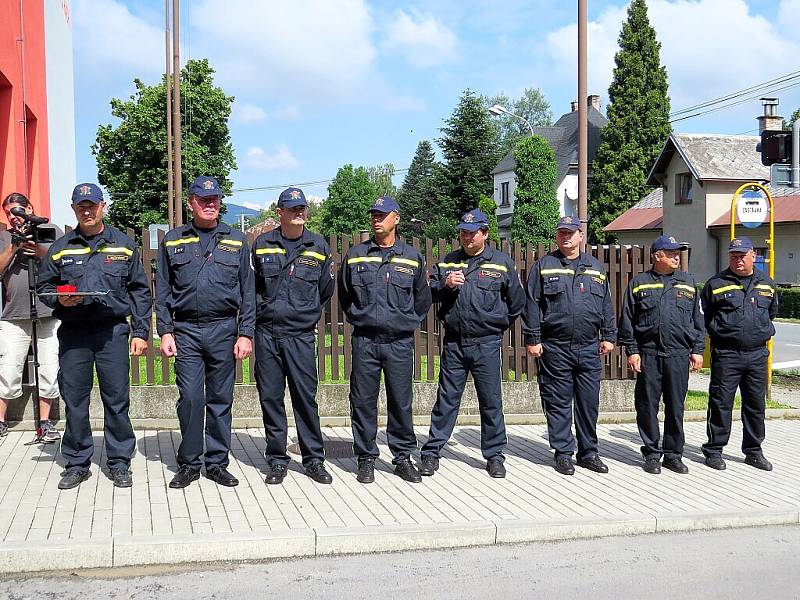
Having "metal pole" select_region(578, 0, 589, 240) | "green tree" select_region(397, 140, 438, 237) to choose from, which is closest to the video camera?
"metal pole" select_region(578, 0, 589, 240)

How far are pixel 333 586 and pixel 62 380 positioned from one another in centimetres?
296

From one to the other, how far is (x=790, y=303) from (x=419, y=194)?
1644 inches

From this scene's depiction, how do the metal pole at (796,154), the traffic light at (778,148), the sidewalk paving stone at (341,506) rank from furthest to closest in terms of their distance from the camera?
the traffic light at (778,148) → the metal pole at (796,154) → the sidewalk paving stone at (341,506)

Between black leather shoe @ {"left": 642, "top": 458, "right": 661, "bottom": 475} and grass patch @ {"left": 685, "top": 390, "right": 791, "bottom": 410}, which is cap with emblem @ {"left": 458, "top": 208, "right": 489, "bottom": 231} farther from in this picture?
grass patch @ {"left": 685, "top": 390, "right": 791, "bottom": 410}

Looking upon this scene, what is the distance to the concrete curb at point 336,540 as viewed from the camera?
4.92 meters

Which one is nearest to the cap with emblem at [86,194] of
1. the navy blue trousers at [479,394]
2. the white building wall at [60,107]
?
the navy blue trousers at [479,394]

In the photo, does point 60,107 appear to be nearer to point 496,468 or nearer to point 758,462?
point 496,468

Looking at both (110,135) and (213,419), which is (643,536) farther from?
(110,135)

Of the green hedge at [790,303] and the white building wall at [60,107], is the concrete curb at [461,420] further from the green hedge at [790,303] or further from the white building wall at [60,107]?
the green hedge at [790,303]

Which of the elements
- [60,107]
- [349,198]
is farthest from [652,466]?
[349,198]

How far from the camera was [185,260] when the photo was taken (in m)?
6.47

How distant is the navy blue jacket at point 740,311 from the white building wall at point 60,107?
567 inches

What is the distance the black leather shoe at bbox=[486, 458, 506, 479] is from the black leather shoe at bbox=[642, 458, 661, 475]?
4.18 ft

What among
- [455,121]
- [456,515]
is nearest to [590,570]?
[456,515]
